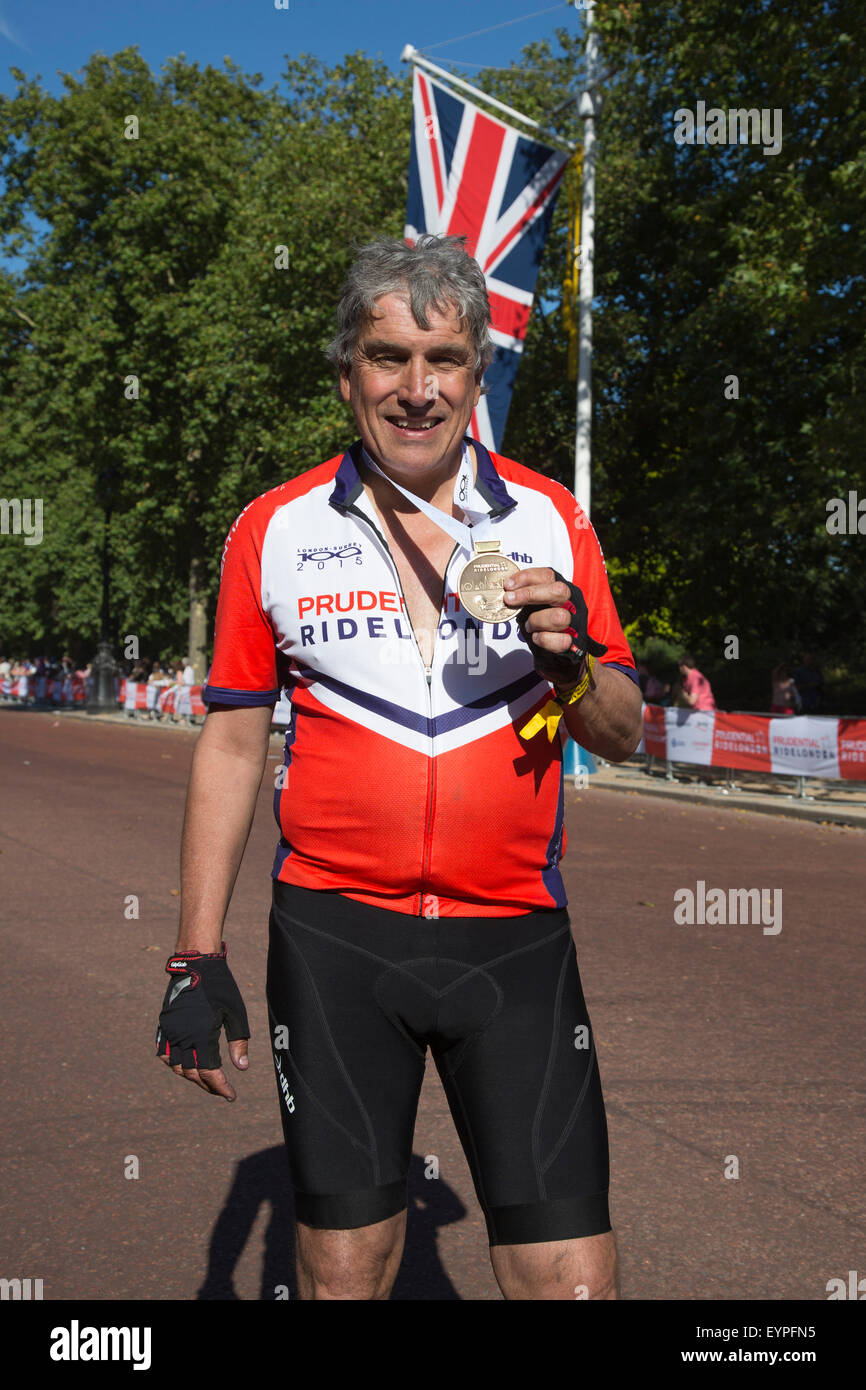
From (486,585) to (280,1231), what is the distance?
102 inches

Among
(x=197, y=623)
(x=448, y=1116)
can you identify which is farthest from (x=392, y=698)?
(x=197, y=623)

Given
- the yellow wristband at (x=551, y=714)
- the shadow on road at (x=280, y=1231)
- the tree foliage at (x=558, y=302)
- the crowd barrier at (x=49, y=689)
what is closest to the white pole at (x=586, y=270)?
the tree foliage at (x=558, y=302)

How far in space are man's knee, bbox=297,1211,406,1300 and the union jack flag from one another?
50.0ft

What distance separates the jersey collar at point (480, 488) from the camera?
8.61ft

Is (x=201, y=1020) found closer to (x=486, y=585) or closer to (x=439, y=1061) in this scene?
(x=439, y=1061)

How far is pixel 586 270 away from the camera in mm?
20141

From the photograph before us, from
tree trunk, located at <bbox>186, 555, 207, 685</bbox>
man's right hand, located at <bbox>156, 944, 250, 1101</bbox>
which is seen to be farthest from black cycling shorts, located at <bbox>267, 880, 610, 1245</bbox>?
tree trunk, located at <bbox>186, 555, 207, 685</bbox>

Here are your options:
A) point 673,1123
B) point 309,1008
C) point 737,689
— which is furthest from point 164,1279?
point 737,689

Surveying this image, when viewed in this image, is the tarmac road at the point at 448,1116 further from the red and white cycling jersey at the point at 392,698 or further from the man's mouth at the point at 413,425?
the man's mouth at the point at 413,425

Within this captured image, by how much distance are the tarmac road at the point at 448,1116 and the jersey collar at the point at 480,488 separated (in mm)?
2113

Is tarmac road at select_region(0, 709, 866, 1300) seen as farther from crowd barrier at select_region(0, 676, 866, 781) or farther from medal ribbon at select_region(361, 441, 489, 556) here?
crowd barrier at select_region(0, 676, 866, 781)
